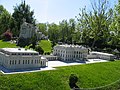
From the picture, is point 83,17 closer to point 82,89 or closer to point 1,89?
point 82,89

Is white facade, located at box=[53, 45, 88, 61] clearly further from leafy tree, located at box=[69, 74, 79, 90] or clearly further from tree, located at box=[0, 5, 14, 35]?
tree, located at box=[0, 5, 14, 35]

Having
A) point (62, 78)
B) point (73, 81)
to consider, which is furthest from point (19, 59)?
→ point (73, 81)

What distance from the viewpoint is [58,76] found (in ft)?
115

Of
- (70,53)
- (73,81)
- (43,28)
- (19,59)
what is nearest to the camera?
(73,81)

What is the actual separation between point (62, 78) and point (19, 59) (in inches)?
323

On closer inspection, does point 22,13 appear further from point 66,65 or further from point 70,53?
point 66,65

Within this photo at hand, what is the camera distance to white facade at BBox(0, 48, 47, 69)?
1435 inches

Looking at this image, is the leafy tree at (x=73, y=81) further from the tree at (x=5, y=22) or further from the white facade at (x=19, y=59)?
the tree at (x=5, y=22)

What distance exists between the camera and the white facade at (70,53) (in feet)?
160

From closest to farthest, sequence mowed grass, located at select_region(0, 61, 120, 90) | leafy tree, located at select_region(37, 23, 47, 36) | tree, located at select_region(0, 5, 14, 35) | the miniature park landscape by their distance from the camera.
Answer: mowed grass, located at select_region(0, 61, 120, 90), the miniature park landscape, tree, located at select_region(0, 5, 14, 35), leafy tree, located at select_region(37, 23, 47, 36)

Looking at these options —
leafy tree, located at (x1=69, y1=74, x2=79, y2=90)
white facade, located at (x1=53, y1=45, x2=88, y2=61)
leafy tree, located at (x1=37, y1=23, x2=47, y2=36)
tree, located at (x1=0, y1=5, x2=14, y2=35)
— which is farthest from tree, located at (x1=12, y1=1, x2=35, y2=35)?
leafy tree, located at (x1=69, y1=74, x2=79, y2=90)

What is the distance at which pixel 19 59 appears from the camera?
3703 centimetres

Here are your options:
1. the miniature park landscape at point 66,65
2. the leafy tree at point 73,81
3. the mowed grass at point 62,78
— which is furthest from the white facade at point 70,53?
the leafy tree at point 73,81

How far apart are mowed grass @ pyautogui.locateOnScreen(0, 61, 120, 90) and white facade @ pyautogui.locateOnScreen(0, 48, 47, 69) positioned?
4376 millimetres
